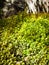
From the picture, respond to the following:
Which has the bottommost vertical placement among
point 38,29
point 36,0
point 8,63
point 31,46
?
point 8,63

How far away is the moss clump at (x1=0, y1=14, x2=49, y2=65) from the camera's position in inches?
187

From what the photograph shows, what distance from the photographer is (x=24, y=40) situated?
5117 millimetres

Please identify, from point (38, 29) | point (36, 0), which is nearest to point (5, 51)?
point (38, 29)

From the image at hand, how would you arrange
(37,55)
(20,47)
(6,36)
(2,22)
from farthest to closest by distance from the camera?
(2,22), (6,36), (20,47), (37,55)

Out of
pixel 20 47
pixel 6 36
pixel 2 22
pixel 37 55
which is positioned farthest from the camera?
pixel 2 22

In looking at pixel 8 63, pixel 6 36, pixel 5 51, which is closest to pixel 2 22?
pixel 6 36

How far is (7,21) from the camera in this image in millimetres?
5797

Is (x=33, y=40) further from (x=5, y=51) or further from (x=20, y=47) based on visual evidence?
(x=5, y=51)

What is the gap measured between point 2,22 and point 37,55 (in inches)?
66.9

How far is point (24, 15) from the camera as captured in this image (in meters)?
5.88

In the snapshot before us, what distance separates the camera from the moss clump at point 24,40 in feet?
15.6

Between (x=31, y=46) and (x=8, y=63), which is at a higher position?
(x=31, y=46)

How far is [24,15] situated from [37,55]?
162 cm

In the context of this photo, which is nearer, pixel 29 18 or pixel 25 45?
pixel 25 45
